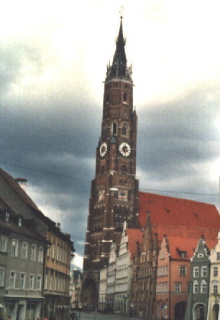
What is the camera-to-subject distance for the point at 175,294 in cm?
7825

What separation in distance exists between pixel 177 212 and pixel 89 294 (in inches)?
1291

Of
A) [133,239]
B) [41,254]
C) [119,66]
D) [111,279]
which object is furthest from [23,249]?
[119,66]

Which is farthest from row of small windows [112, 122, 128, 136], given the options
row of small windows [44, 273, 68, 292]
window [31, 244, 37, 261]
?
window [31, 244, 37, 261]

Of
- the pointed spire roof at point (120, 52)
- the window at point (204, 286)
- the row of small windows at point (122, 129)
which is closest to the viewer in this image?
the window at point (204, 286)

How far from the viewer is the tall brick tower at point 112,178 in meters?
131

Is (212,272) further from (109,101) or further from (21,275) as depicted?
(109,101)

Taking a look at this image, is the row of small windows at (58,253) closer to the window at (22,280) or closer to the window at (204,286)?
the window at (22,280)

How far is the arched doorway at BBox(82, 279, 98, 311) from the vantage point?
130250 mm

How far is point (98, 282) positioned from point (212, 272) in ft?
211

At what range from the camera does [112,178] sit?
443 feet

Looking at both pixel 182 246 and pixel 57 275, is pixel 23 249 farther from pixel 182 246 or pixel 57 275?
pixel 182 246

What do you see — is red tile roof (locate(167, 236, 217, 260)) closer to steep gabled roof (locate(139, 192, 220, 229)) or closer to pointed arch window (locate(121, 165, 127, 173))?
steep gabled roof (locate(139, 192, 220, 229))

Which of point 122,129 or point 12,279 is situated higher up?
point 122,129

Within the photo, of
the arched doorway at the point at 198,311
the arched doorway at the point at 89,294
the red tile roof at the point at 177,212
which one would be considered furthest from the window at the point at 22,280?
the red tile roof at the point at 177,212
